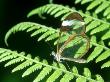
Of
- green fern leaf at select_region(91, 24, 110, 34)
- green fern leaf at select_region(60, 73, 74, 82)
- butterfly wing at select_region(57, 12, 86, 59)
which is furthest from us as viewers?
green fern leaf at select_region(91, 24, 110, 34)

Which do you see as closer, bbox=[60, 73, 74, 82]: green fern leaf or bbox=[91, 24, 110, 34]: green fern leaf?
bbox=[60, 73, 74, 82]: green fern leaf

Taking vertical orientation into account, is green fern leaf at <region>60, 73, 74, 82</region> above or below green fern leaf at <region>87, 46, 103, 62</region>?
below

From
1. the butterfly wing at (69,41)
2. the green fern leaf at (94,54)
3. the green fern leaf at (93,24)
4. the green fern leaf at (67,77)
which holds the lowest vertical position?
the green fern leaf at (67,77)

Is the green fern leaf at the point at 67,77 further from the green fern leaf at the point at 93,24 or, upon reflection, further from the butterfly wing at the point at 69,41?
the green fern leaf at the point at 93,24

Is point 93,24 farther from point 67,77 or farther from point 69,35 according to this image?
point 67,77

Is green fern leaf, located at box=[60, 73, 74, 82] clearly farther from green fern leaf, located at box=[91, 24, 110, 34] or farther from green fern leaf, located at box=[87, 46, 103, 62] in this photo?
green fern leaf, located at box=[91, 24, 110, 34]

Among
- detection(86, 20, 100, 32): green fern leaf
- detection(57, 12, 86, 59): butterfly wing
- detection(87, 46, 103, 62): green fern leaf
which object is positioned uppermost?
detection(86, 20, 100, 32): green fern leaf

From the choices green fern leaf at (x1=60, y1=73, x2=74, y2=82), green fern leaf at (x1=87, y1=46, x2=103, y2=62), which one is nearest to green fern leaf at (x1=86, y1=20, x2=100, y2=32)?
green fern leaf at (x1=87, y1=46, x2=103, y2=62)

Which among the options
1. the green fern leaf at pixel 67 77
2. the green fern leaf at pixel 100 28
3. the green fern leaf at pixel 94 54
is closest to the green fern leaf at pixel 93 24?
the green fern leaf at pixel 100 28

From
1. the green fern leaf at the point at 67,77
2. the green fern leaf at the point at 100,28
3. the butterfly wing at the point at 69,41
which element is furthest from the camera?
the green fern leaf at the point at 100,28

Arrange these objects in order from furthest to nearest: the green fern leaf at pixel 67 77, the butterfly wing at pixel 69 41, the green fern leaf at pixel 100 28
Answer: the green fern leaf at pixel 100 28 < the butterfly wing at pixel 69 41 < the green fern leaf at pixel 67 77
